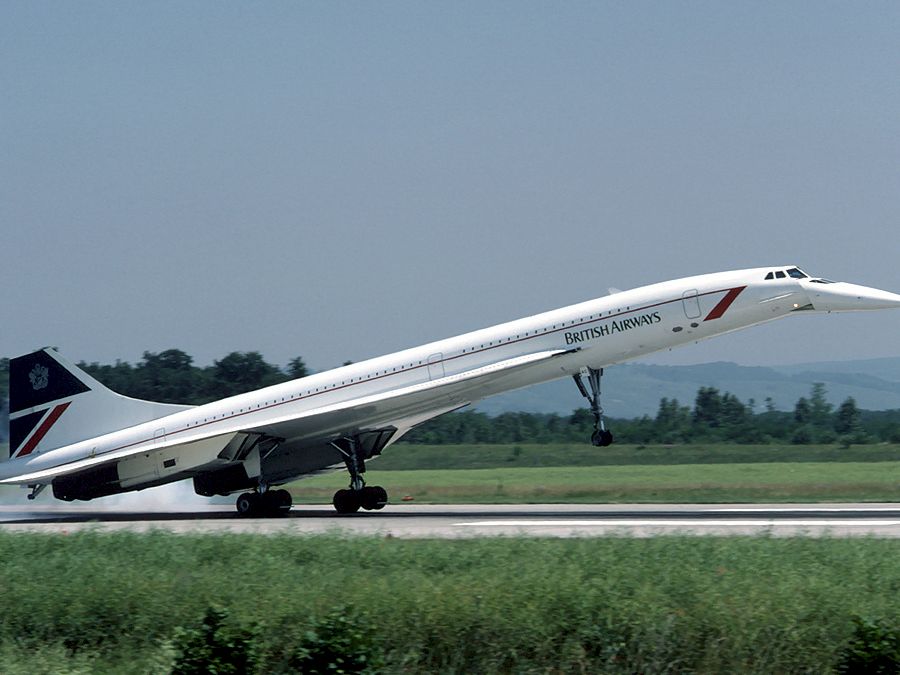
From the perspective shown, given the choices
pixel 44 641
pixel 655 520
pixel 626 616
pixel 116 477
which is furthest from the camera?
pixel 116 477

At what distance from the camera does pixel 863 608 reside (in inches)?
425

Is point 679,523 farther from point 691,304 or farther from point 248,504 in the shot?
point 248,504

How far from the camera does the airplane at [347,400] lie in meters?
24.4

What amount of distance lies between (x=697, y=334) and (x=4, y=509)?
20.4 metres

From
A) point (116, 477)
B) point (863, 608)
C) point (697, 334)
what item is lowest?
point (863, 608)

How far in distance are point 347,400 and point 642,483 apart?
443 inches

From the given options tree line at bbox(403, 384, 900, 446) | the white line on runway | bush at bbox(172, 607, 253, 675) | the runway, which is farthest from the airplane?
tree line at bbox(403, 384, 900, 446)

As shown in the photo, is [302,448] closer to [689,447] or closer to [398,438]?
[398,438]

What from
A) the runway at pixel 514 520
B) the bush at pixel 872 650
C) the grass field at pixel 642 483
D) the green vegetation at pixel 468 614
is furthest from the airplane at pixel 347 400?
the bush at pixel 872 650

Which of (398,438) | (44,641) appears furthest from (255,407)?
(44,641)

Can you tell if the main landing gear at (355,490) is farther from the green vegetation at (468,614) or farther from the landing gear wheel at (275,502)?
the green vegetation at (468,614)

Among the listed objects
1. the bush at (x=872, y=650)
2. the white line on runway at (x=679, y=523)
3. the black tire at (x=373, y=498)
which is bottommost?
the bush at (x=872, y=650)

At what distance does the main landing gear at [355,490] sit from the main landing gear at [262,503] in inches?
51.4

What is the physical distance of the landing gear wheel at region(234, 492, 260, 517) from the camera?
25625 mm
